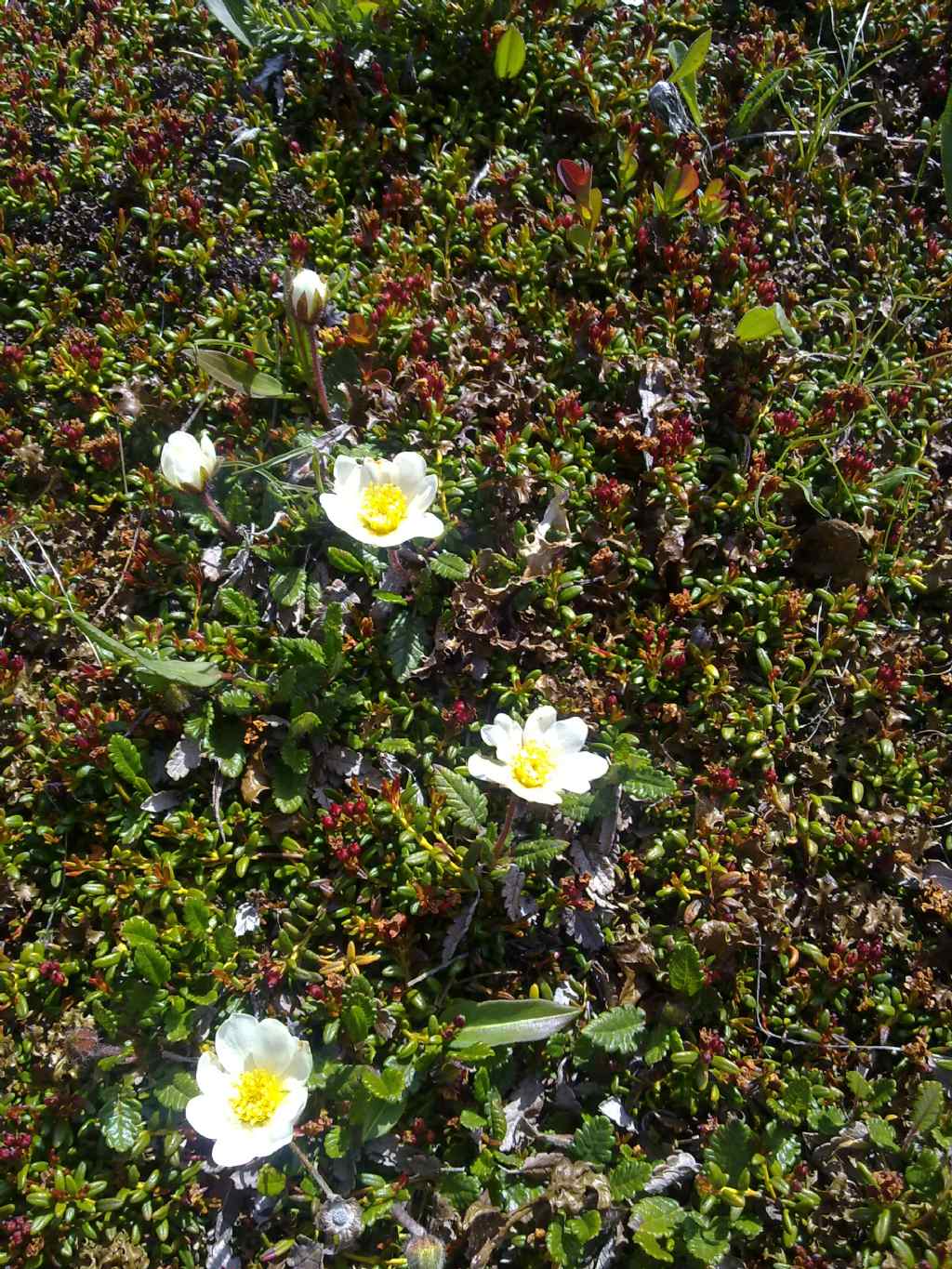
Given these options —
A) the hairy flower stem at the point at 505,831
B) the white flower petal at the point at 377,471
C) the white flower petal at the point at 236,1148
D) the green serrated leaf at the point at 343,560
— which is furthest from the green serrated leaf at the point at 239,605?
the white flower petal at the point at 236,1148

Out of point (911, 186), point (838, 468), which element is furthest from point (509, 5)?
point (838, 468)

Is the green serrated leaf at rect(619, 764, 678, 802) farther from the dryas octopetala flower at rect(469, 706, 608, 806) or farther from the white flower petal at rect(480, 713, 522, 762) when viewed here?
the white flower petal at rect(480, 713, 522, 762)

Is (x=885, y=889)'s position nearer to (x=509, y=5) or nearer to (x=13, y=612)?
(x=13, y=612)

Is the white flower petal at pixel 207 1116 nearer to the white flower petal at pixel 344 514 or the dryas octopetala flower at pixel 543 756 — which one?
the dryas octopetala flower at pixel 543 756

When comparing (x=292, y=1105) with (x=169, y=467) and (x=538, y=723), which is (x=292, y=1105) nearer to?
(x=538, y=723)

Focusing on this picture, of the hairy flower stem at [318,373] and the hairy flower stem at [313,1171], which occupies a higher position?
the hairy flower stem at [318,373]

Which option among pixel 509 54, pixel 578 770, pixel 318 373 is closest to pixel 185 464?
pixel 318 373
